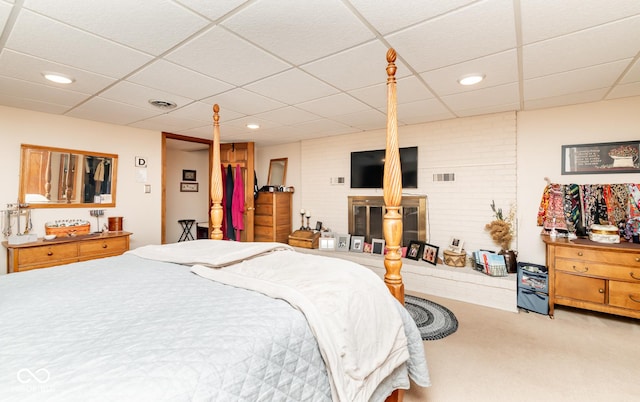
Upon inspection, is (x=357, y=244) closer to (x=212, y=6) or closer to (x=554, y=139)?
(x=554, y=139)

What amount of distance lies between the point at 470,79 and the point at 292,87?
1.51 metres

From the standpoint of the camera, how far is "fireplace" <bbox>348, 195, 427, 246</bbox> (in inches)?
159

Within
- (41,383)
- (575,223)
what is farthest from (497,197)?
(41,383)

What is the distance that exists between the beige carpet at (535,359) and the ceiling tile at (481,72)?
220 centimetres

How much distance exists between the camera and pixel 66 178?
3492 mm

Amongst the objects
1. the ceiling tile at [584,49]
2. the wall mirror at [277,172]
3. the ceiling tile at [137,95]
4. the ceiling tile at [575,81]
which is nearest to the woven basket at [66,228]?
the ceiling tile at [137,95]

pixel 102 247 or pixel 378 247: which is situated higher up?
pixel 102 247

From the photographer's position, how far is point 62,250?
3.10 metres

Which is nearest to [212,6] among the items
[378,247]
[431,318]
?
[431,318]

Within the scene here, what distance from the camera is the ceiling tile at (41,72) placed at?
2033 millimetres

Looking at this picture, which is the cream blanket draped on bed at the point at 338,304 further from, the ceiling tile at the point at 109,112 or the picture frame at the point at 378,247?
the picture frame at the point at 378,247

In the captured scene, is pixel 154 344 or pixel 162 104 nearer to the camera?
pixel 154 344

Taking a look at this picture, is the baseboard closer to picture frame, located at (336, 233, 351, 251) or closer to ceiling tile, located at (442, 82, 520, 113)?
picture frame, located at (336, 233, 351, 251)

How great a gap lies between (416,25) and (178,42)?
57.2 inches
